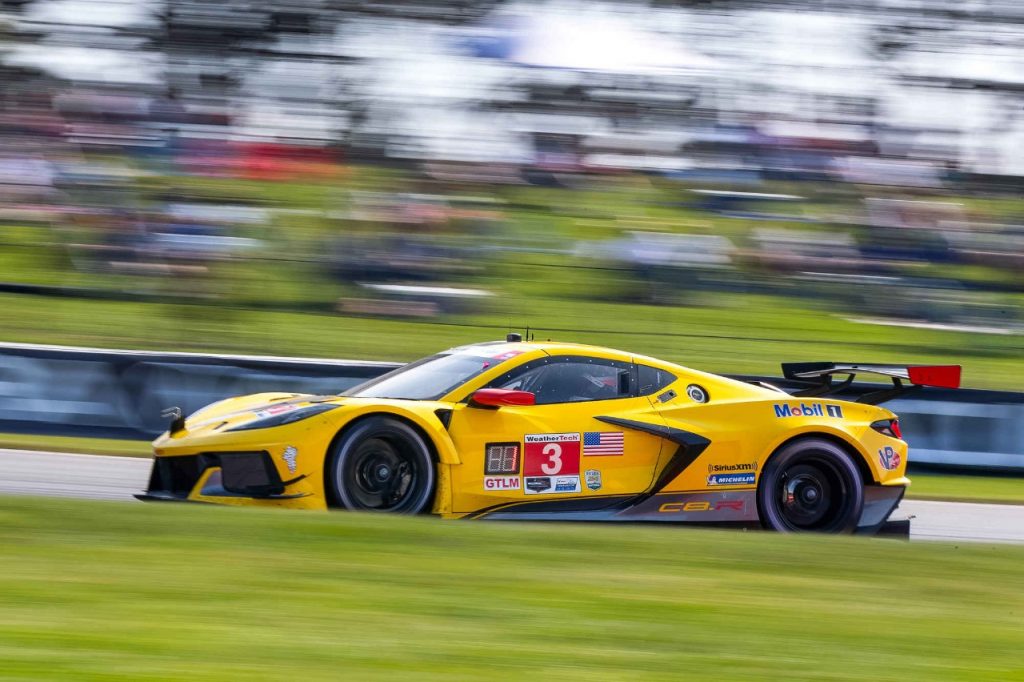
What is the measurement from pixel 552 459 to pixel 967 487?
195 inches

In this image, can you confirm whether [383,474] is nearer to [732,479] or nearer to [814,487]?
[732,479]

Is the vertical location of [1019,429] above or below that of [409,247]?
below

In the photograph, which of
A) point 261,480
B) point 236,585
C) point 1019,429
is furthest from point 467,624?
point 1019,429

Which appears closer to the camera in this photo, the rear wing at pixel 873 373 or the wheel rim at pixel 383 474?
the wheel rim at pixel 383 474

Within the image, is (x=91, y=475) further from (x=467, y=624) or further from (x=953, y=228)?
(x=953, y=228)

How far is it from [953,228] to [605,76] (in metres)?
6.56

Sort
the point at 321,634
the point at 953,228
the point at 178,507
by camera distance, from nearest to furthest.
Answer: the point at 321,634 → the point at 178,507 → the point at 953,228

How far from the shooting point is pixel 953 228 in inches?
758

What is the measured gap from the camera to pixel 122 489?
8.33m

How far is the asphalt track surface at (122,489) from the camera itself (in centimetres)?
820

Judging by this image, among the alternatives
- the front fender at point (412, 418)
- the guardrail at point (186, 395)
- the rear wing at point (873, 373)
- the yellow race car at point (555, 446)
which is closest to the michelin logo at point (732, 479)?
the yellow race car at point (555, 446)

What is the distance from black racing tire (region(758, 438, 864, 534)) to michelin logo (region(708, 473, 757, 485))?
0.09 m

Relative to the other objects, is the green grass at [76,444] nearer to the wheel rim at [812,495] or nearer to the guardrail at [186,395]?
the guardrail at [186,395]

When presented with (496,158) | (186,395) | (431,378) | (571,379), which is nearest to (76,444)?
(186,395)
